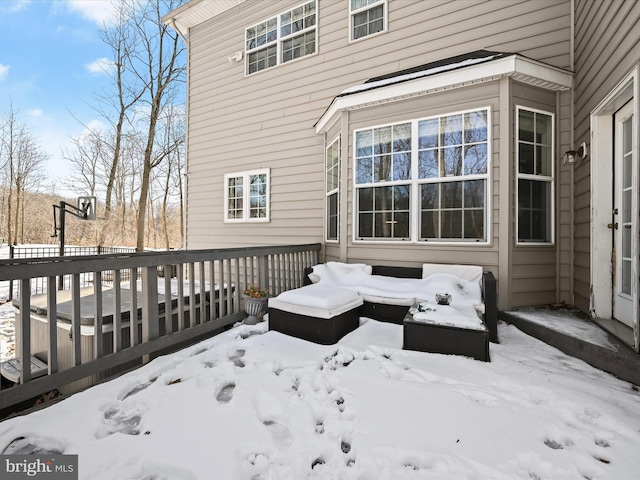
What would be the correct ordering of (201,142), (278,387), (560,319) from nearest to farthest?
1. (278,387)
2. (560,319)
3. (201,142)

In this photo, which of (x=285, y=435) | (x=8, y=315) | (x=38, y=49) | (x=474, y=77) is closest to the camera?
(x=285, y=435)

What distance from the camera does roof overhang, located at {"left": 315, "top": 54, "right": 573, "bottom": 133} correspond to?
3.36 m

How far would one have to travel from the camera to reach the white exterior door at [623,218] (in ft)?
8.69

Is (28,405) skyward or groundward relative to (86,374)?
groundward

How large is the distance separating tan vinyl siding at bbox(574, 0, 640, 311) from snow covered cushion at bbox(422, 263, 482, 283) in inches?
42.1

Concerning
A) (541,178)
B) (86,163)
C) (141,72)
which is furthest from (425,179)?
(86,163)

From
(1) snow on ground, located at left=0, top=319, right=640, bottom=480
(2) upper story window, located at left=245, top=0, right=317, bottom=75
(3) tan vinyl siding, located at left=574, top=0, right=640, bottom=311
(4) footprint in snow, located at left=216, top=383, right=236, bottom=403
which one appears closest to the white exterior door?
(3) tan vinyl siding, located at left=574, top=0, right=640, bottom=311

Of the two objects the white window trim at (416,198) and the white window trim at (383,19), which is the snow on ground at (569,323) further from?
the white window trim at (383,19)

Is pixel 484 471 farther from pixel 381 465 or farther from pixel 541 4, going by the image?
pixel 541 4

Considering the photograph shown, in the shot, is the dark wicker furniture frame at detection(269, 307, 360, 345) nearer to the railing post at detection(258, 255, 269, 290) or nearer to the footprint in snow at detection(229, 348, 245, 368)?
the footprint in snow at detection(229, 348, 245, 368)

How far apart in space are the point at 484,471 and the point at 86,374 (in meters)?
2.43

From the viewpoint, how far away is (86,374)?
2.03 meters

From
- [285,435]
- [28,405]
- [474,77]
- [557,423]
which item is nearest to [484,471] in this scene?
[557,423]

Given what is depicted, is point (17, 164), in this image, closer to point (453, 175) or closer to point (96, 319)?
point (96, 319)
